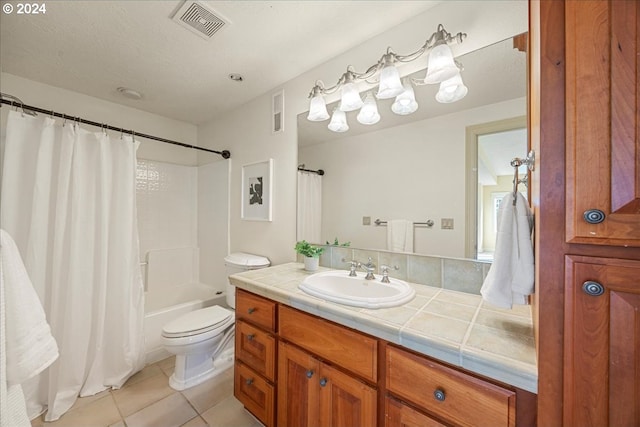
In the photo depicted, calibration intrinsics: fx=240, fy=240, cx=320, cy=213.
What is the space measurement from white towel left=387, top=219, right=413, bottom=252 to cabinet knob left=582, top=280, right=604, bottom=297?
813 millimetres

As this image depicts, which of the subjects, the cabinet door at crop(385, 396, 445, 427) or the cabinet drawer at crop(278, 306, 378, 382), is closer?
the cabinet door at crop(385, 396, 445, 427)

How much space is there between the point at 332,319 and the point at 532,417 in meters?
0.61

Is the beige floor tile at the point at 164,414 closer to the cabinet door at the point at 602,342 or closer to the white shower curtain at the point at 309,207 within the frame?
the white shower curtain at the point at 309,207

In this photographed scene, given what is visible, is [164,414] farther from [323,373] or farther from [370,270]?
[370,270]

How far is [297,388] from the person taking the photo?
1.09 m

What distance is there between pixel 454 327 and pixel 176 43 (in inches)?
82.6

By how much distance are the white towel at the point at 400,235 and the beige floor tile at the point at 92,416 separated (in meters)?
1.90

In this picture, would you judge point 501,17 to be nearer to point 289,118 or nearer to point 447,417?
point 289,118

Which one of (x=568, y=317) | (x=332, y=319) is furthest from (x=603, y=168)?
(x=332, y=319)

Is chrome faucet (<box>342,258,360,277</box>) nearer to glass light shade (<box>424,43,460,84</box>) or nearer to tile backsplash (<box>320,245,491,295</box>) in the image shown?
tile backsplash (<box>320,245,491,295</box>)

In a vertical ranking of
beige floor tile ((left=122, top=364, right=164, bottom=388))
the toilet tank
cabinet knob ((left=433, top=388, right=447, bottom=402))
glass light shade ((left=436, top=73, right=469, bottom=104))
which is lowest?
beige floor tile ((left=122, top=364, right=164, bottom=388))

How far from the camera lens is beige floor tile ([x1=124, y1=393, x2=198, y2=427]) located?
1.38 meters

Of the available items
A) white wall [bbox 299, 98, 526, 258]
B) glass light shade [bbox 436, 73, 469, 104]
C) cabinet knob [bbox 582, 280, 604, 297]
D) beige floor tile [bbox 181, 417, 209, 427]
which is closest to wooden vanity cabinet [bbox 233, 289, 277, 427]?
beige floor tile [bbox 181, 417, 209, 427]

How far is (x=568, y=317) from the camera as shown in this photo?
536 millimetres
